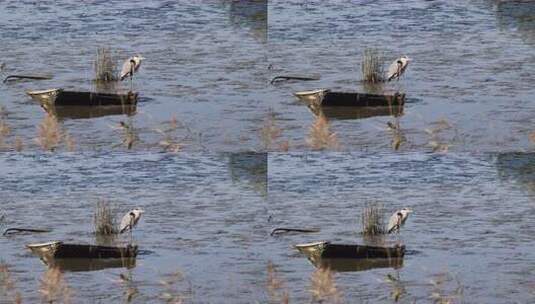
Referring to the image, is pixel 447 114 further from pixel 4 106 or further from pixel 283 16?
pixel 4 106

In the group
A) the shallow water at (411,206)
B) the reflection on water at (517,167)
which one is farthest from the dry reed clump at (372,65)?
the reflection on water at (517,167)

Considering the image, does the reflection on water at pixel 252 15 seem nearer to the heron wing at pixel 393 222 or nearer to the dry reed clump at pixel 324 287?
the heron wing at pixel 393 222

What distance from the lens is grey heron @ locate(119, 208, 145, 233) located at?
9984mm

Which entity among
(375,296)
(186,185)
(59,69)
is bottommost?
(375,296)

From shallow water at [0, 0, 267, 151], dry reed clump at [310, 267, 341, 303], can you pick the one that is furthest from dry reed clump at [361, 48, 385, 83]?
dry reed clump at [310, 267, 341, 303]

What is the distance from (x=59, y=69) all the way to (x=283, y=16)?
1357 millimetres

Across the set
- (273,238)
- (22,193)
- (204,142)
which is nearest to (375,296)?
(273,238)

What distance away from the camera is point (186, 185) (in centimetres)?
1001

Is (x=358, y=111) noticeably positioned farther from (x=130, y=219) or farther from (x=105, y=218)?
(x=105, y=218)

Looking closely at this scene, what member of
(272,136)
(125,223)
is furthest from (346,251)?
(125,223)

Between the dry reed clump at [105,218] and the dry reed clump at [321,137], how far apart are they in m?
1.23

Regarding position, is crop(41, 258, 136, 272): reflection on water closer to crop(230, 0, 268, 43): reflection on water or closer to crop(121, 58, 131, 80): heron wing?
crop(121, 58, 131, 80): heron wing

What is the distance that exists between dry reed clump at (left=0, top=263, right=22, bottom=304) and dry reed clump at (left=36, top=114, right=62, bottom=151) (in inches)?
29.6

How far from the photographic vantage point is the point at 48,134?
9.93 meters
